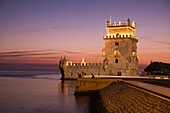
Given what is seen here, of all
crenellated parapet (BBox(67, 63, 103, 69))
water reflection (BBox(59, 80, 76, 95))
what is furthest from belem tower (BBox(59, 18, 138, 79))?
water reflection (BBox(59, 80, 76, 95))

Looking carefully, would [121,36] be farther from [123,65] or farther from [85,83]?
[85,83]

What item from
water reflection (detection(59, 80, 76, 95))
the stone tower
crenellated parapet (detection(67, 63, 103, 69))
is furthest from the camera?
crenellated parapet (detection(67, 63, 103, 69))

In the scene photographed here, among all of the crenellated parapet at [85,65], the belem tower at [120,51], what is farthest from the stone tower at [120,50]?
the crenellated parapet at [85,65]

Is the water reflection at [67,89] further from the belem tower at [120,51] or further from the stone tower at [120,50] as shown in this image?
the stone tower at [120,50]

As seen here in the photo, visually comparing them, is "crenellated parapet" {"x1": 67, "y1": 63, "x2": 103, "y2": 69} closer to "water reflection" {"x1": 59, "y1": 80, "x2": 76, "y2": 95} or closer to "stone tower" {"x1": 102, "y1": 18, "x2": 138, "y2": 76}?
"stone tower" {"x1": 102, "y1": 18, "x2": 138, "y2": 76}

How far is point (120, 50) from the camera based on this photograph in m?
73.3

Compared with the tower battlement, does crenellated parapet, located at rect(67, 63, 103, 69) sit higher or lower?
lower

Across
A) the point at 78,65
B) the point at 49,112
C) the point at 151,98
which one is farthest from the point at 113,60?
the point at 151,98

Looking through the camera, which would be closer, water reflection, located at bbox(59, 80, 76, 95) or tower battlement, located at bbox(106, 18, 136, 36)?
water reflection, located at bbox(59, 80, 76, 95)

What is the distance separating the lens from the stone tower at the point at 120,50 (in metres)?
72.3

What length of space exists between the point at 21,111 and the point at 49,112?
12.3 feet

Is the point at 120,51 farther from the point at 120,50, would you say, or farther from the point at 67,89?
the point at 67,89

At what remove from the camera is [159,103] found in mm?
15719

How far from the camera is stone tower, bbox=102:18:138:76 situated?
2847 inches
